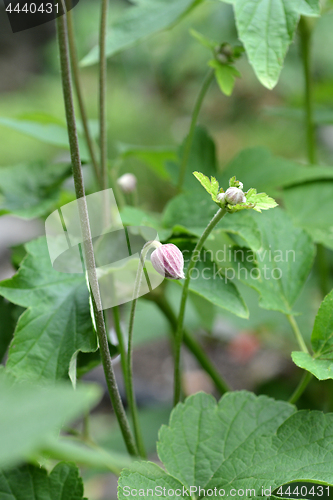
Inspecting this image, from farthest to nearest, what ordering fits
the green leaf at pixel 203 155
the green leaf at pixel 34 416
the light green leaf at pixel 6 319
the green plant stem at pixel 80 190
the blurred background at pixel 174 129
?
1. the blurred background at pixel 174 129
2. the green leaf at pixel 203 155
3. the light green leaf at pixel 6 319
4. the green plant stem at pixel 80 190
5. the green leaf at pixel 34 416

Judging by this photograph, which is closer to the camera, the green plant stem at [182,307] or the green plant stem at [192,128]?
the green plant stem at [182,307]

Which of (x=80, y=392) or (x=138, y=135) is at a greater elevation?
(x=80, y=392)

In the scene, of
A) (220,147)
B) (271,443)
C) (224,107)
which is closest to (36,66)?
(224,107)

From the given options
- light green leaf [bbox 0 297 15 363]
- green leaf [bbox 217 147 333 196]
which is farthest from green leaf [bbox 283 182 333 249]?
light green leaf [bbox 0 297 15 363]

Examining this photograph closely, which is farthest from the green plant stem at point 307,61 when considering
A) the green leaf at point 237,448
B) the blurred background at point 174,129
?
the green leaf at point 237,448

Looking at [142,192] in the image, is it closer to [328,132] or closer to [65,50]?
[328,132]

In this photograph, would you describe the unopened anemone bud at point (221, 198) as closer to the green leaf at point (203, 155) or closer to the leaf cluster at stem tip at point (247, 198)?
the leaf cluster at stem tip at point (247, 198)
